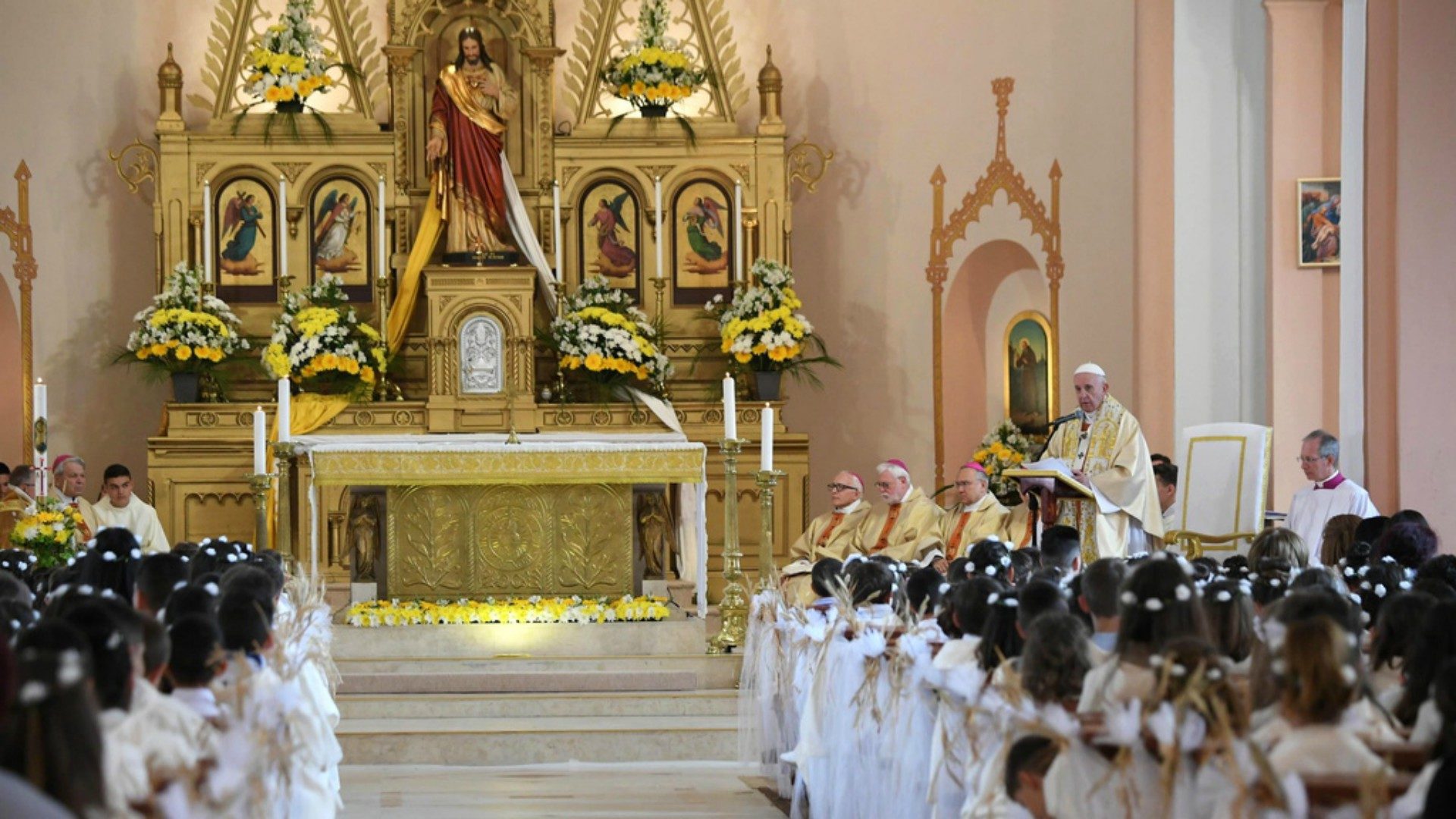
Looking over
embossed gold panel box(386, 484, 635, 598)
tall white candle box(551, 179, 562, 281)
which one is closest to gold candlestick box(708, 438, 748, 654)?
embossed gold panel box(386, 484, 635, 598)

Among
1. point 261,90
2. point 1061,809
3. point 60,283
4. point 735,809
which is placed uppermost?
point 261,90

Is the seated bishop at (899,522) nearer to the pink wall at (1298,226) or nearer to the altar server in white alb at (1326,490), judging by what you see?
the altar server in white alb at (1326,490)

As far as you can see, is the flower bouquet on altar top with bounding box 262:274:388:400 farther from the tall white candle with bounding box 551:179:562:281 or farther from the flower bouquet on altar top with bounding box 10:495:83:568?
the flower bouquet on altar top with bounding box 10:495:83:568

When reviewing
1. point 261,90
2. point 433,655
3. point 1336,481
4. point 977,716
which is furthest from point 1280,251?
point 977,716

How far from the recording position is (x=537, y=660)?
35.6 ft

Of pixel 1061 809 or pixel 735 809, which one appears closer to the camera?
pixel 1061 809

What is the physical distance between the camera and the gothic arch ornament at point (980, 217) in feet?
48.2

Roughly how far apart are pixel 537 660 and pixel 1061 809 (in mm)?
6515

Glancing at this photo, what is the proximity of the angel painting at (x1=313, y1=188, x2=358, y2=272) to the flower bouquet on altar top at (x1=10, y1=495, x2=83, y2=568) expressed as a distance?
5.21m

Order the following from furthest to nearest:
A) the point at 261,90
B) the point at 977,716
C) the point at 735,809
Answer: the point at 261,90
the point at 735,809
the point at 977,716

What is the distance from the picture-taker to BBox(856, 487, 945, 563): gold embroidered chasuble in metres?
11.4

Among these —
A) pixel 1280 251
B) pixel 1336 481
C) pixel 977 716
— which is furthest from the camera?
pixel 1280 251

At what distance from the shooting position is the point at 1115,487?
10.3 meters

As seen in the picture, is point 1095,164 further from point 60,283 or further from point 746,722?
point 60,283
